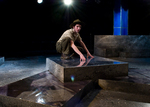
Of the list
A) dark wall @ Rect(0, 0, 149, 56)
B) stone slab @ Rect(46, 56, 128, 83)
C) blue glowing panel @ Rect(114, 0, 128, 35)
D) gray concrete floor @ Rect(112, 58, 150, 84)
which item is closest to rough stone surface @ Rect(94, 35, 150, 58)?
blue glowing panel @ Rect(114, 0, 128, 35)

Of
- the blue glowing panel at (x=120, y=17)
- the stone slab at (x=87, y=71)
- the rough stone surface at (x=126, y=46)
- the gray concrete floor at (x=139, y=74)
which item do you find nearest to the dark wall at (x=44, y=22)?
the blue glowing panel at (x=120, y=17)

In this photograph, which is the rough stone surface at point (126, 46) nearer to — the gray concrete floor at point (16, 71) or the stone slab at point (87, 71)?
the gray concrete floor at point (16, 71)

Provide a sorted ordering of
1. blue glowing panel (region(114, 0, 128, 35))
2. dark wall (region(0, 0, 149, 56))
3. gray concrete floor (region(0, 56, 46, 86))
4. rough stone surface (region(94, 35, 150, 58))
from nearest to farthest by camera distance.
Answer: gray concrete floor (region(0, 56, 46, 86)) → rough stone surface (region(94, 35, 150, 58)) → blue glowing panel (region(114, 0, 128, 35)) → dark wall (region(0, 0, 149, 56))

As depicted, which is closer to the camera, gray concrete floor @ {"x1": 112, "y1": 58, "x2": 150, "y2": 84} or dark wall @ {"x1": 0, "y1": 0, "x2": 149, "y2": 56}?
gray concrete floor @ {"x1": 112, "y1": 58, "x2": 150, "y2": 84}

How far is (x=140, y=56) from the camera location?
21.8 ft

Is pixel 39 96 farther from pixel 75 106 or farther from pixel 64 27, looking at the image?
pixel 64 27

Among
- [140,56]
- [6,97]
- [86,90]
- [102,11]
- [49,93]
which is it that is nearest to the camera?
[6,97]

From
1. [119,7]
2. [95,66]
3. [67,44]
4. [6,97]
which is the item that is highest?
[119,7]

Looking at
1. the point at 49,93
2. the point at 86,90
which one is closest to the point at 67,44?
the point at 86,90

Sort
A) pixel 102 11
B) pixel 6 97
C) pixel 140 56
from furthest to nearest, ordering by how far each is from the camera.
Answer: pixel 102 11, pixel 140 56, pixel 6 97

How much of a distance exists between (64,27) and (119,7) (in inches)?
443

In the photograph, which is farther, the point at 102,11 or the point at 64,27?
the point at 102,11

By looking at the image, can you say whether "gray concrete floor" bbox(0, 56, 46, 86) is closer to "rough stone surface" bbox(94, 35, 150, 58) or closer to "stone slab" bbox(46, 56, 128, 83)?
"stone slab" bbox(46, 56, 128, 83)

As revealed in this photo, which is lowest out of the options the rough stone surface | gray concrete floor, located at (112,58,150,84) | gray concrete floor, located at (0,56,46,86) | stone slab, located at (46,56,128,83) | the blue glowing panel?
gray concrete floor, located at (0,56,46,86)
